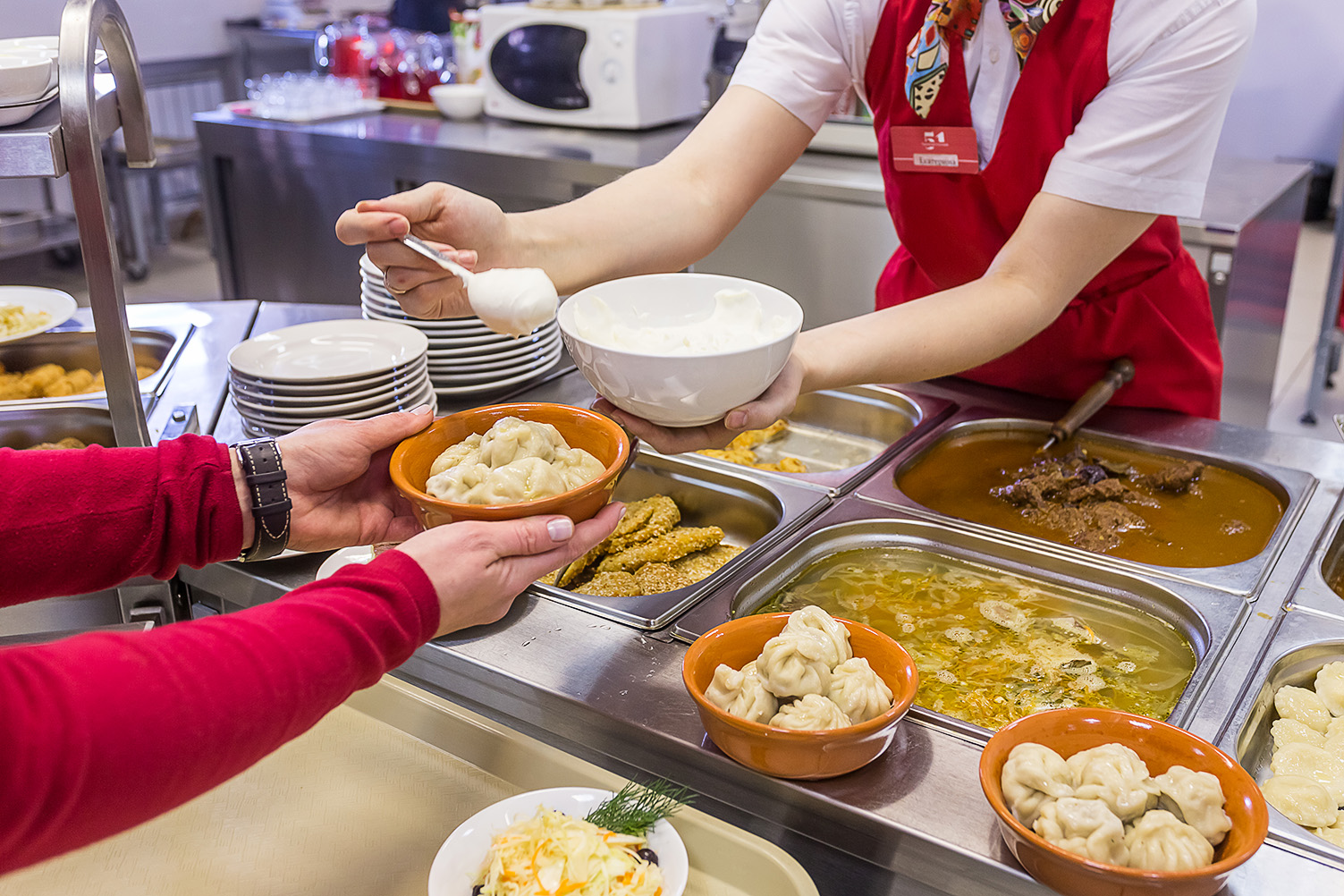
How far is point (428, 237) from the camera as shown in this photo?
1.55 metres

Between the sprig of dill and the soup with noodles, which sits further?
the soup with noodles

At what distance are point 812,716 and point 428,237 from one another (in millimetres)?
921

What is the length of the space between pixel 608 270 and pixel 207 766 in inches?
45.3

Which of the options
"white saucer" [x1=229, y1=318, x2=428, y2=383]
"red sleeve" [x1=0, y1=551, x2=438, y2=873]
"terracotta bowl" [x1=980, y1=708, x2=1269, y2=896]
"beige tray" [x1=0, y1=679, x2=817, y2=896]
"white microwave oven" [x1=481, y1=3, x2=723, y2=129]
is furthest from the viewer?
"white microwave oven" [x1=481, y1=3, x2=723, y2=129]

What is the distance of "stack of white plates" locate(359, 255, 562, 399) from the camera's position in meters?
2.02

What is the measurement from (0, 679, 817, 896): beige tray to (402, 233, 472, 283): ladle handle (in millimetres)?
527

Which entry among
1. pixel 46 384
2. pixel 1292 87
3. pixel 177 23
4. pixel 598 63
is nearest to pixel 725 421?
pixel 46 384

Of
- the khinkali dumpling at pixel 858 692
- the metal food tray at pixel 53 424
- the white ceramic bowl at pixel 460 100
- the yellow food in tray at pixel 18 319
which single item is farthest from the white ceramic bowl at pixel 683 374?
the white ceramic bowl at pixel 460 100

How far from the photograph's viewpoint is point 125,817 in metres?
0.79

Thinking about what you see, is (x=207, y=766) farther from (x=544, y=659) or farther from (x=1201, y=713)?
(x=1201, y=713)

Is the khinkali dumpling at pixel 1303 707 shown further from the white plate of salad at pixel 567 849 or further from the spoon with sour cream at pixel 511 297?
the spoon with sour cream at pixel 511 297

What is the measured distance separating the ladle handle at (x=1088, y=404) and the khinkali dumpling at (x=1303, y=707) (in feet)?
2.30

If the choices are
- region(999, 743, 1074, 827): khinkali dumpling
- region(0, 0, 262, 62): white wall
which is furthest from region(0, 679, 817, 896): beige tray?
region(0, 0, 262, 62): white wall

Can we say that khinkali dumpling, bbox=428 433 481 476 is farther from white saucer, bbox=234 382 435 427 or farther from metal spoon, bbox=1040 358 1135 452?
metal spoon, bbox=1040 358 1135 452
